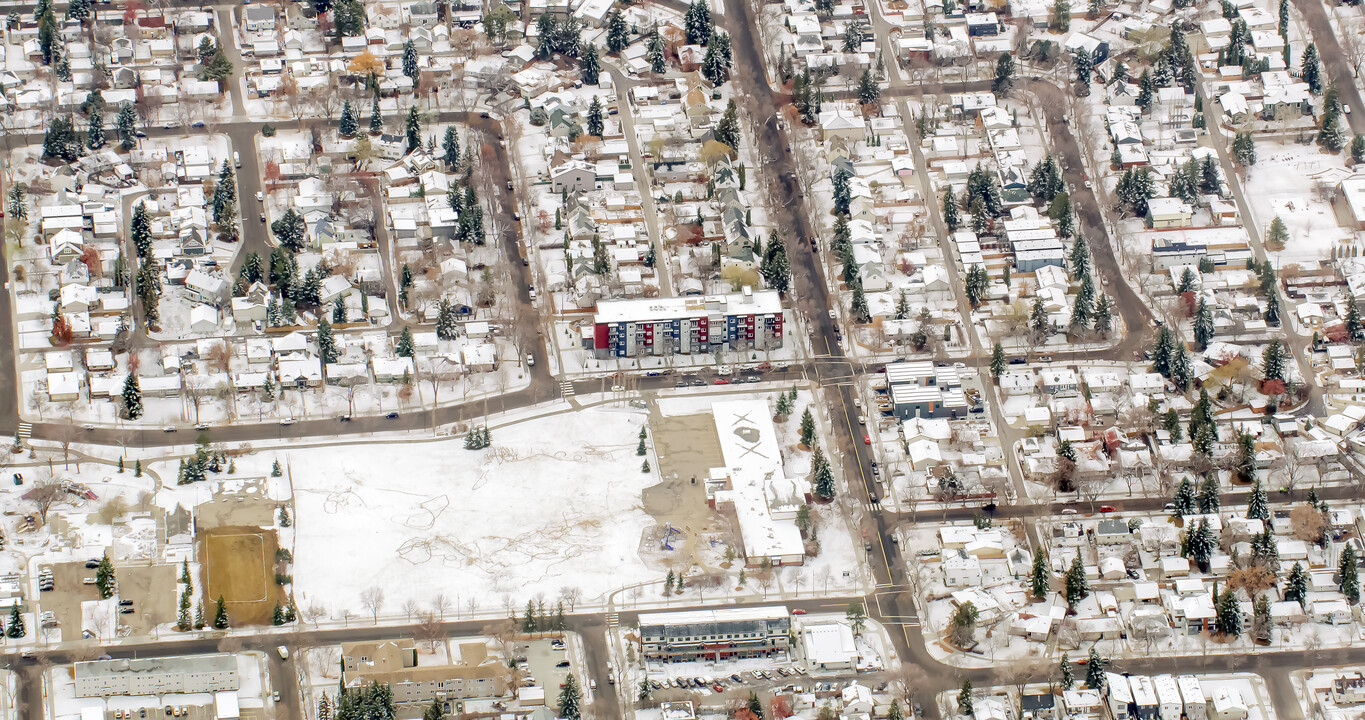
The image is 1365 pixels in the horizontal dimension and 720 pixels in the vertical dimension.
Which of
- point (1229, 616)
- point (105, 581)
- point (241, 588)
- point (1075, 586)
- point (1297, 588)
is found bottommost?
point (1229, 616)

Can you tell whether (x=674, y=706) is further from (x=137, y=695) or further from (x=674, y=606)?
(x=137, y=695)

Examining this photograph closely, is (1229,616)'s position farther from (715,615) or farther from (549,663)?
(549,663)

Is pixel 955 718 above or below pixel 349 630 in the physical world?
below

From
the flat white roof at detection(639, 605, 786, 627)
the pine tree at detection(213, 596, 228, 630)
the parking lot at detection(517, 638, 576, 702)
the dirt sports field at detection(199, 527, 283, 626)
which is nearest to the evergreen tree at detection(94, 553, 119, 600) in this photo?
the dirt sports field at detection(199, 527, 283, 626)

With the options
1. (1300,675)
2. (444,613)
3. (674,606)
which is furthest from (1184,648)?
(444,613)

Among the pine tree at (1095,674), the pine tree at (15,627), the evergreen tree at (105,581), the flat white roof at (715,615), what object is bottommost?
the pine tree at (1095,674)

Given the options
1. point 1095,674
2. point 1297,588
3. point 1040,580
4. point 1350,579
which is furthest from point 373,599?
point 1350,579

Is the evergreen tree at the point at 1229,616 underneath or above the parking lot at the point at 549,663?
underneath

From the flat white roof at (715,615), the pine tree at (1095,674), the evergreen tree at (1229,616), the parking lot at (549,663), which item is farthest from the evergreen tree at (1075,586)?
the parking lot at (549,663)

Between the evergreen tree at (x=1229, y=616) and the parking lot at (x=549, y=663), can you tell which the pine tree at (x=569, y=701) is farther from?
the evergreen tree at (x=1229, y=616)
